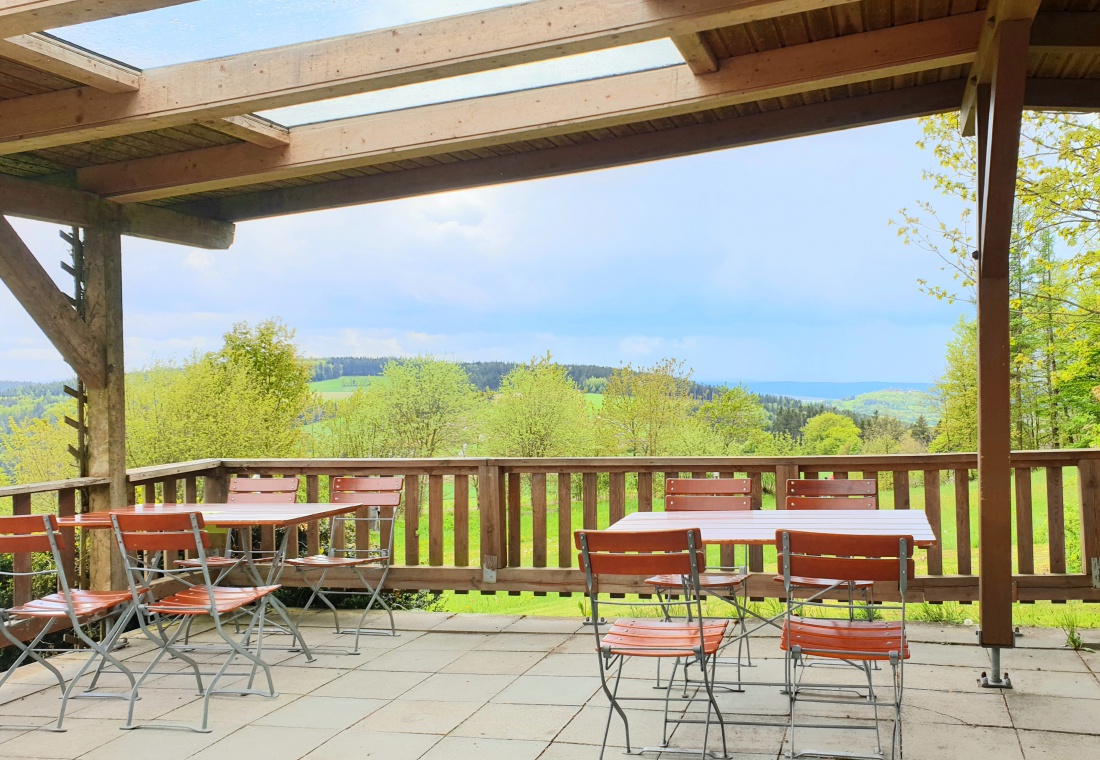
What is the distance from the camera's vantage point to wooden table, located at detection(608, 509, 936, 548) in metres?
3.88

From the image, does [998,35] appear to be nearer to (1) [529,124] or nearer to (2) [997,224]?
(2) [997,224]

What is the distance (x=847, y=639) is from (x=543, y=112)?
3357mm

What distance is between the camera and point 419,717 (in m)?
4.17

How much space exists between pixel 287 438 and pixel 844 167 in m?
21.2

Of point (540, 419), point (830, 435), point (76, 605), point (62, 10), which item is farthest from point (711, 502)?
point (830, 435)

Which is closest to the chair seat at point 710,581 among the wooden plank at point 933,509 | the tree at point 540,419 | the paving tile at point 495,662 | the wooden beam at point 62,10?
the paving tile at point 495,662

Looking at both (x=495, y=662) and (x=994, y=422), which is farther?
(x=495, y=662)

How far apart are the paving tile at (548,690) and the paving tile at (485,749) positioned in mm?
569

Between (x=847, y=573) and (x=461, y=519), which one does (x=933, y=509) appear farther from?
(x=461, y=519)

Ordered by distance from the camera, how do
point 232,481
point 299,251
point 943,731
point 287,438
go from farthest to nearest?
point 299,251 < point 287,438 < point 232,481 < point 943,731

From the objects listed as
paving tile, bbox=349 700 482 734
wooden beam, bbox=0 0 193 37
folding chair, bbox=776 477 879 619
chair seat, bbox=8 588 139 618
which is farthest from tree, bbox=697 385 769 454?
wooden beam, bbox=0 0 193 37

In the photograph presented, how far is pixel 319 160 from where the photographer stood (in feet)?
18.8

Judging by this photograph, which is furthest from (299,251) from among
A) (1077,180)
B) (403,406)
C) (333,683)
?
(333,683)

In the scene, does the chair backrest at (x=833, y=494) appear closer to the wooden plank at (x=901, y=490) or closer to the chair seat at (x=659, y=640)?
the wooden plank at (x=901, y=490)
